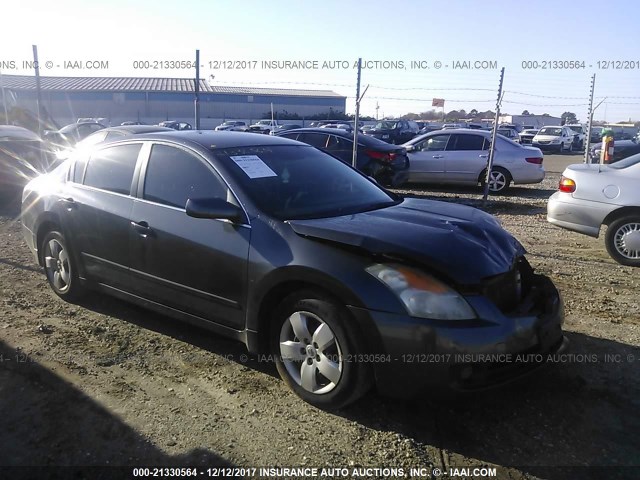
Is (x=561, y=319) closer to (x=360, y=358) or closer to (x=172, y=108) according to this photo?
(x=360, y=358)

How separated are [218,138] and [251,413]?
84.4 inches

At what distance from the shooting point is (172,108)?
182 ft

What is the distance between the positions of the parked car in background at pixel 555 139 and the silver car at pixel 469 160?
24.9 m

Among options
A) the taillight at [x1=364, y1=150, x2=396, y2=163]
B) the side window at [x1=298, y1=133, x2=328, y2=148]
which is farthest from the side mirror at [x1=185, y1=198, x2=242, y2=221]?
the side window at [x1=298, y1=133, x2=328, y2=148]

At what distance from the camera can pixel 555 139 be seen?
3591cm

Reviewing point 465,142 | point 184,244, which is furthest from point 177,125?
point 184,244

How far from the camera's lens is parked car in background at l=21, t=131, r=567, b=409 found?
2.98 metres

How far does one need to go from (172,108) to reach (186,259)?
55.1m

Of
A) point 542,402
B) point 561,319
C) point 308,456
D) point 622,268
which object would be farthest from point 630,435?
point 622,268

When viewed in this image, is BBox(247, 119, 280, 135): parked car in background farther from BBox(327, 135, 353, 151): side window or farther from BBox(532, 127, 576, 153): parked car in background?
BBox(532, 127, 576, 153): parked car in background

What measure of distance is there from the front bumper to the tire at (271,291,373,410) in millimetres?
113

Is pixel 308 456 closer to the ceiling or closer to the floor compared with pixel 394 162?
closer to the floor

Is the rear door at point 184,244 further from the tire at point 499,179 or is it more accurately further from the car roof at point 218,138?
the tire at point 499,179

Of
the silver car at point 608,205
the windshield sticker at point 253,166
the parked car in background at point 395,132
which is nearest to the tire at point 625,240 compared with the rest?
the silver car at point 608,205
